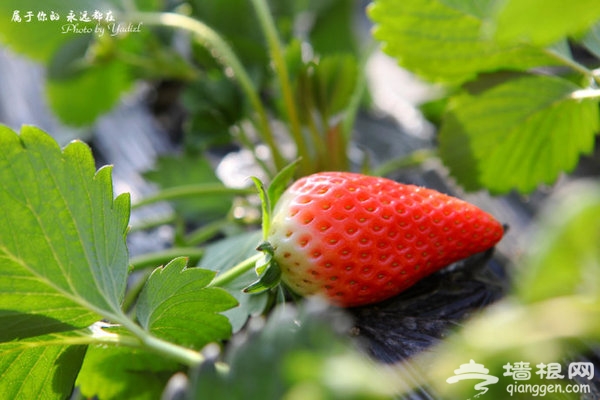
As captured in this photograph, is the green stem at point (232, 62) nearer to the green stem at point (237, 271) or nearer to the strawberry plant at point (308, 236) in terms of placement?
the strawberry plant at point (308, 236)

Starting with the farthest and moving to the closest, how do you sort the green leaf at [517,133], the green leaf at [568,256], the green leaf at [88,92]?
the green leaf at [88,92], the green leaf at [517,133], the green leaf at [568,256]

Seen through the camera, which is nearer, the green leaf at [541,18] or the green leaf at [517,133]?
the green leaf at [541,18]

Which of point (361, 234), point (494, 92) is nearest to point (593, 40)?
point (494, 92)

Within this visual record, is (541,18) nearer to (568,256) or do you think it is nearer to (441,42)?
(568,256)

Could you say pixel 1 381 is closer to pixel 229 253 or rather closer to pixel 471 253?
pixel 229 253

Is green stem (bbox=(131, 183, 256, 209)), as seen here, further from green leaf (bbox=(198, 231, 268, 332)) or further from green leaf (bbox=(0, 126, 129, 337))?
green leaf (bbox=(0, 126, 129, 337))

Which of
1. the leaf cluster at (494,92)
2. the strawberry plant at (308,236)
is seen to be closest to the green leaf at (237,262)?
the strawberry plant at (308,236)

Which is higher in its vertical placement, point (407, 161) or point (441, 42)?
point (441, 42)
